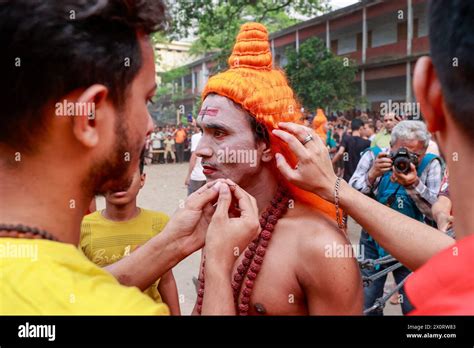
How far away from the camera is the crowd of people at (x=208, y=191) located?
103 cm

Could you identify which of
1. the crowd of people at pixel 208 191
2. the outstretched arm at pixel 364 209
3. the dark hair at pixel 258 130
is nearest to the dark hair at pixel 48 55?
the crowd of people at pixel 208 191

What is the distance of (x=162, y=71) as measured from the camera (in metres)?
41.1

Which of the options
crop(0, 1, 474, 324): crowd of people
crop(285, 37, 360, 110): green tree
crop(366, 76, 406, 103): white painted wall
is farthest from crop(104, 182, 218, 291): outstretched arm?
crop(366, 76, 406, 103): white painted wall

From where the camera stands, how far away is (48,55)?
3.71ft

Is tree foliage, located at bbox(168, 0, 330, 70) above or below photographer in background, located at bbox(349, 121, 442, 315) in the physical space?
above

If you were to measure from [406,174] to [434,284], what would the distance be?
3.08 meters

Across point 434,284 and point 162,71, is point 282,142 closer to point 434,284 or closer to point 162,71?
point 434,284

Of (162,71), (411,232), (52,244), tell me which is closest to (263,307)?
(411,232)

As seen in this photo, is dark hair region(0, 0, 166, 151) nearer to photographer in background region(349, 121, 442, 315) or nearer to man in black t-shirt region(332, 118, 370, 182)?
photographer in background region(349, 121, 442, 315)

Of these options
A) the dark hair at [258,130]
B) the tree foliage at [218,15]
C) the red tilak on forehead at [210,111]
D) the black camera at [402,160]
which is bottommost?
the black camera at [402,160]

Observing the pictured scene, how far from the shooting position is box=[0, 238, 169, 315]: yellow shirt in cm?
101

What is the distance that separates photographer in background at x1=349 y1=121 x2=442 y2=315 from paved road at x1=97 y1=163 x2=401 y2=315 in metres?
0.87

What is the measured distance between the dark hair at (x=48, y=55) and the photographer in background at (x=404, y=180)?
3.15m

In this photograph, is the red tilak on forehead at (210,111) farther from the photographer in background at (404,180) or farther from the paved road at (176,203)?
the photographer in background at (404,180)
